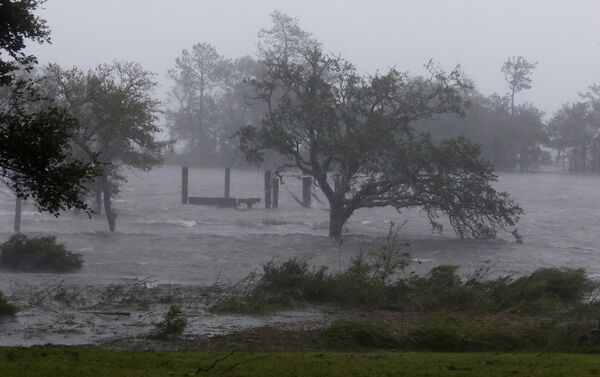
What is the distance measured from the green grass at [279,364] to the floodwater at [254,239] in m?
2.93

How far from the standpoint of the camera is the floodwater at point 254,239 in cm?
2900

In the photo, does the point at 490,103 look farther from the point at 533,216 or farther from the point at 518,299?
the point at 518,299

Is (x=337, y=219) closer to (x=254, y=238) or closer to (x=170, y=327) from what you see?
(x=254, y=238)

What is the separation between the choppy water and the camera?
29.8m

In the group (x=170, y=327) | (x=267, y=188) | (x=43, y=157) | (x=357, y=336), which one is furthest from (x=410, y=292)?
(x=267, y=188)

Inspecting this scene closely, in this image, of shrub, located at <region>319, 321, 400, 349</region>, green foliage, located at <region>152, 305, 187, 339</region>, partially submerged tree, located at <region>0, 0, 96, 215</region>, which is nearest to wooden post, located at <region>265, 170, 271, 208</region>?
green foliage, located at <region>152, 305, 187, 339</region>

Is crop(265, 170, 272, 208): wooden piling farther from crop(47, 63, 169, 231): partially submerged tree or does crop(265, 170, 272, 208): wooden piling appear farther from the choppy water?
crop(47, 63, 169, 231): partially submerged tree

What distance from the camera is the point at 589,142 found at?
8756cm

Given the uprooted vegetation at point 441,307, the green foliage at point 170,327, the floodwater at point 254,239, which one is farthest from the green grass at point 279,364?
the floodwater at point 254,239

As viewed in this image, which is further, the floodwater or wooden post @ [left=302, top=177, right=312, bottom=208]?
wooden post @ [left=302, top=177, right=312, bottom=208]

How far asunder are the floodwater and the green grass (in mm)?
2934

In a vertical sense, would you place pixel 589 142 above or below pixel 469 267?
above

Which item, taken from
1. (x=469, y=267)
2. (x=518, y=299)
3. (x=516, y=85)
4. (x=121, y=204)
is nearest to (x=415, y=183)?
(x=469, y=267)

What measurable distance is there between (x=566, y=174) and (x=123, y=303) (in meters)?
74.0
